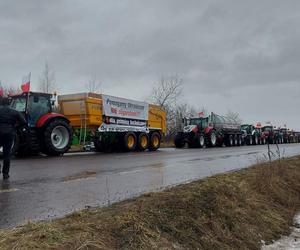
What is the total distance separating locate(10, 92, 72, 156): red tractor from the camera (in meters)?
16.5

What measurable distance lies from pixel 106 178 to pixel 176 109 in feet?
193

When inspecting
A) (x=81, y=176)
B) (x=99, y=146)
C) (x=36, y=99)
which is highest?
(x=36, y=99)

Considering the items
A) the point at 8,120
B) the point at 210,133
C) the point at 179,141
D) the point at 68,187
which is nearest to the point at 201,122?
the point at 210,133

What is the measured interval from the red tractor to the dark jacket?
736 cm

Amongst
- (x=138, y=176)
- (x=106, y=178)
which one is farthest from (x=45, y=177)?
(x=138, y=176)

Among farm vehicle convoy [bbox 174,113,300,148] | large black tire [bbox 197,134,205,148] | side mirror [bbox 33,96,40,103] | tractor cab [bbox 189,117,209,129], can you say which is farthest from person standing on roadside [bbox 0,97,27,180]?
tractor cab [bbox 189,117,209,129]

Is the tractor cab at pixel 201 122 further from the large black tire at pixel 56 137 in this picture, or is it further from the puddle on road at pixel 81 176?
the puddle on road at pixel 81 176

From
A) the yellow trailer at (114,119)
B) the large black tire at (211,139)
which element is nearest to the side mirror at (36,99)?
the yellow trailer at (114,119)

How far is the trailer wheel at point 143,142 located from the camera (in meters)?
23.4

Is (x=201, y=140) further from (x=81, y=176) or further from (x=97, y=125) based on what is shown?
(x=81, y=176)

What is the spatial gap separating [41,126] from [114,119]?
5651 mm

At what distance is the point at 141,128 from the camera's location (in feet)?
78.1

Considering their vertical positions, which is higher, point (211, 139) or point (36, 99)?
point (36, 99)

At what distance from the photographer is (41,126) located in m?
16.6
